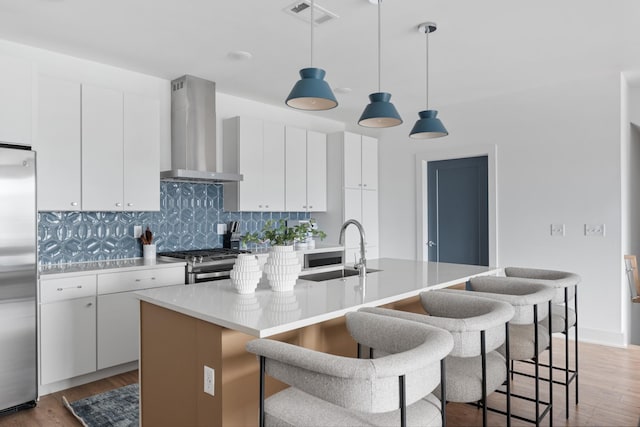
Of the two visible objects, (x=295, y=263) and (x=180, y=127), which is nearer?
(x=295, y=263)

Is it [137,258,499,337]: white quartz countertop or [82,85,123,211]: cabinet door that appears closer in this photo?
[137,258,499,337]: white quartz countertop

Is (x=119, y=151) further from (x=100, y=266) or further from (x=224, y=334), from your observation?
(x=224, y=334)

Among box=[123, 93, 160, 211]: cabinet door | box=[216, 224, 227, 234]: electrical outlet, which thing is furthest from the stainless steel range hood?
box=[216, 224, 227, 234]: electrical outlet

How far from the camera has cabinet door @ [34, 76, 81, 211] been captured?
10.4ft

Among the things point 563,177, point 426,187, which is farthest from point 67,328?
point 563,177

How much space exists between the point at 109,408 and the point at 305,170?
3257 millimetres

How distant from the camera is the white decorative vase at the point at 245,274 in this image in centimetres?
210

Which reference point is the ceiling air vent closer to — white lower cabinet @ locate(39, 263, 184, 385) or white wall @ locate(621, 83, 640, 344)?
white lower cabinet @ locate(39, 263, 184, 385)

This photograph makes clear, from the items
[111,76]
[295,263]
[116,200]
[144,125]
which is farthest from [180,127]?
[295,263]

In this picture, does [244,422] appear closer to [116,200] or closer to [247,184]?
[116,200]

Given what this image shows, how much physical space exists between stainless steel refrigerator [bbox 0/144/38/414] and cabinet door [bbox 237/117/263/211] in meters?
2.01

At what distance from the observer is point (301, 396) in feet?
5.20

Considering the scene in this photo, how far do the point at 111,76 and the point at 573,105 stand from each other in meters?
4.49

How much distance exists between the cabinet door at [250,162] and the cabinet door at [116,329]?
1.57m
